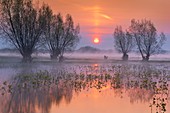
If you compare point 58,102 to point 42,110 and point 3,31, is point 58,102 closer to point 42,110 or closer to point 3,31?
point 42,110

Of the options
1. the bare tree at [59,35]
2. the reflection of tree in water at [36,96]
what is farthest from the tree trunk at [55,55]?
the reflection of tree in water at [36,96]

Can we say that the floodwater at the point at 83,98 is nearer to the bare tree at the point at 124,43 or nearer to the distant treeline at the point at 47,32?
the distant treeline at the point at 47,32

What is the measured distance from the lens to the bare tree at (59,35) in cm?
5742

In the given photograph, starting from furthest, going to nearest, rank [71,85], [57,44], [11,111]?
[57,44] → [71,85] → [11,111]

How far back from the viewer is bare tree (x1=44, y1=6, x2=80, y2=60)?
57.4 metres

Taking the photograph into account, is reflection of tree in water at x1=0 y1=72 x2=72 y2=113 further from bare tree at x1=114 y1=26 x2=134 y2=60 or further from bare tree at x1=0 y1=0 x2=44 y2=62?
bare tree at x1=114 y1=26 x2=134 y2=60

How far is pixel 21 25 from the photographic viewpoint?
4606cm

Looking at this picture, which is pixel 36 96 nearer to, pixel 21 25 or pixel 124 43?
pixel 21 25

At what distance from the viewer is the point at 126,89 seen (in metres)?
19.5

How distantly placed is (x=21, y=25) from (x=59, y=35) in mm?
13959

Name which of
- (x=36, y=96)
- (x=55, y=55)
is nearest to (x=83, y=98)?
(x=36, y=96)

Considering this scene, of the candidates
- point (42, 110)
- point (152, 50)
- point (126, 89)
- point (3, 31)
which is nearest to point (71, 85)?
point (126, 89)

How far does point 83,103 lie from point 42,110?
2.17 m

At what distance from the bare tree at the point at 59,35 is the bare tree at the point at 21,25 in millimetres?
7330
